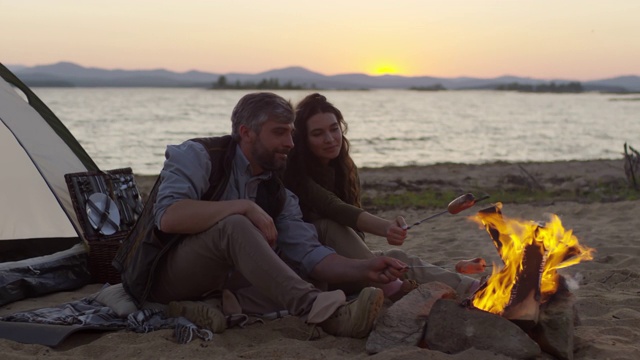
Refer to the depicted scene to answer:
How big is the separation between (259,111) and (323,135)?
654mm

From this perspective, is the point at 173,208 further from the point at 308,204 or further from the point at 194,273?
the point at 308,204

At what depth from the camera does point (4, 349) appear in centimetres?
354

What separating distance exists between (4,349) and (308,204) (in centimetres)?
186

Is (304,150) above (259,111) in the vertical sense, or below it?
below

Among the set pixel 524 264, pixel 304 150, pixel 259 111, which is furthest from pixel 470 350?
pixel 304 150

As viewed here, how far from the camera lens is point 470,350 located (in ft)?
10.9

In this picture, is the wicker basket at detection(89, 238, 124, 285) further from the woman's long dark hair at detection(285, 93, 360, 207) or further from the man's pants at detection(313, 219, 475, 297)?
the man's pants at detection(313, 219, 475, 297)

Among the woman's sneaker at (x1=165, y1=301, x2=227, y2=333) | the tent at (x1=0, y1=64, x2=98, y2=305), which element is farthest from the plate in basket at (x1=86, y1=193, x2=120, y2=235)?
the woman's sneaker at (x1=165, y1=301, x2=227, y2=333)

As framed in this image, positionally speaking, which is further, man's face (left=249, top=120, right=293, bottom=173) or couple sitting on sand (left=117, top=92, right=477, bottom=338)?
man's face (left=249, top=120, right=293, bottom=173)

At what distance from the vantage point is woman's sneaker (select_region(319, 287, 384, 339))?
11.8 feet

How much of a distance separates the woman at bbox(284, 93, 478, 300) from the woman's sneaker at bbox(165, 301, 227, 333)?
3.02 ft

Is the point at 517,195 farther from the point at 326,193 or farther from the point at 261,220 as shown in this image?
the point at 261,220

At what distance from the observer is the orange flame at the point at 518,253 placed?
354 cm

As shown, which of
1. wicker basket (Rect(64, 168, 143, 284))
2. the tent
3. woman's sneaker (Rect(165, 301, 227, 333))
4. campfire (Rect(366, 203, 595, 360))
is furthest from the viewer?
the tent
